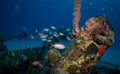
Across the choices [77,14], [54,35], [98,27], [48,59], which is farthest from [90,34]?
[54,35]

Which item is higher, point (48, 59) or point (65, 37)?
point (65, 37)

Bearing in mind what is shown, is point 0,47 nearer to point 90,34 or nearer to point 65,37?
Result: point 65,37

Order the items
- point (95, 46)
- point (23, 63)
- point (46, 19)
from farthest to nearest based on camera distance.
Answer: point (46, 19), point (23, 63), point (95, 46)

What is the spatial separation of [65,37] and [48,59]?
753 cm

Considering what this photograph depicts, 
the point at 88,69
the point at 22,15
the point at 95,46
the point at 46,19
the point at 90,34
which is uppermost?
the point at 46,19

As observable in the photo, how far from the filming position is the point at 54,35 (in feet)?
49.5

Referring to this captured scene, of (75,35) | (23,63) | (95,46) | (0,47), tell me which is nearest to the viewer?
(95,46)

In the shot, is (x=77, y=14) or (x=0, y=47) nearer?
(x=77, y=14)

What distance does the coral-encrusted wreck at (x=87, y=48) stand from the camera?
7.03m

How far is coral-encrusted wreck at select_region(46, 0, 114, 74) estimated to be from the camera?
7.03 metres

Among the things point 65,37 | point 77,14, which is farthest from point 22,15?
point 77,14

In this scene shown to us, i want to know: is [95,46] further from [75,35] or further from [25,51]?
[25,51]

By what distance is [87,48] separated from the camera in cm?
704

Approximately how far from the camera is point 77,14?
26.5 ft
